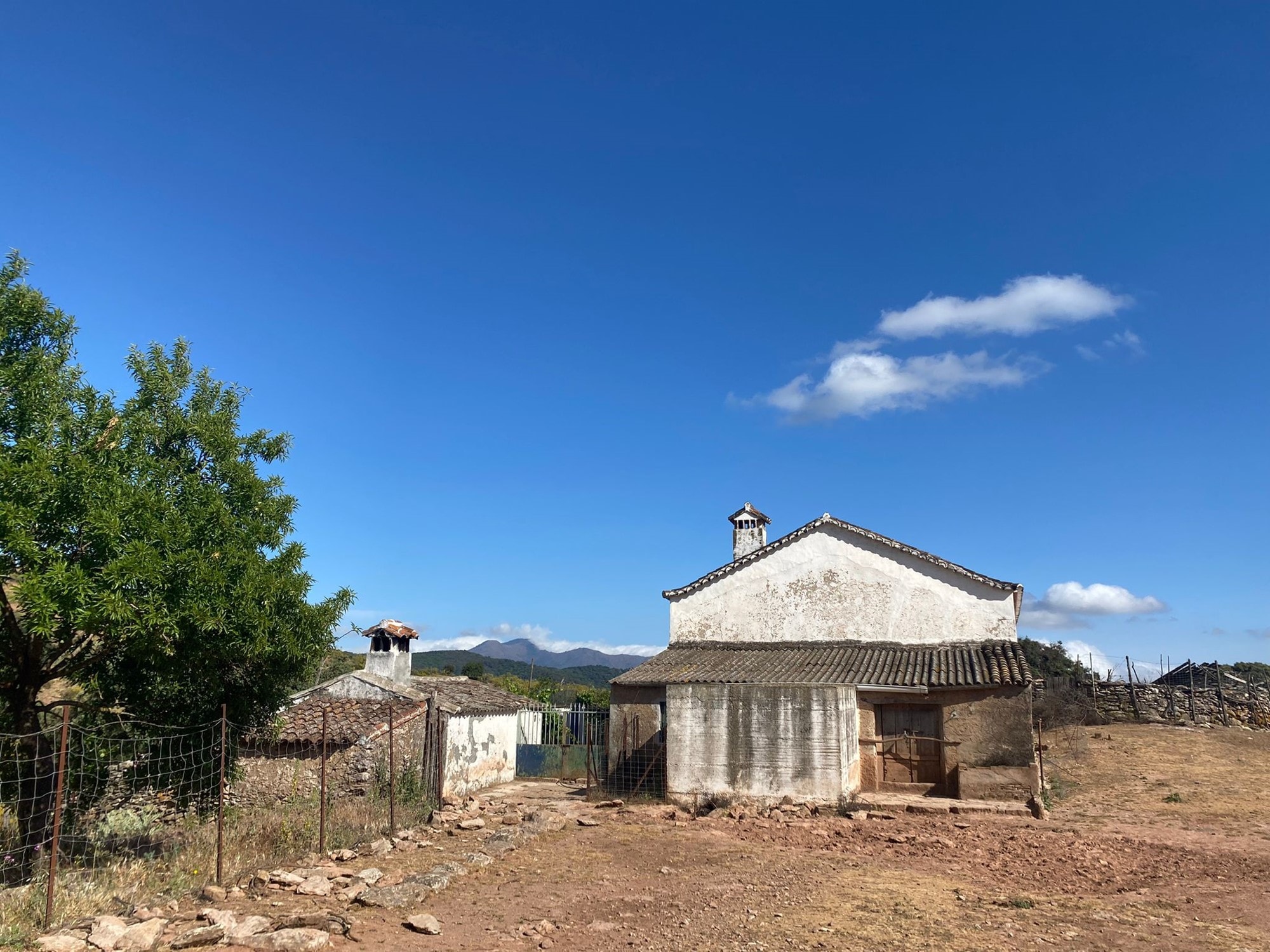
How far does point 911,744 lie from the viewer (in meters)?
20.4

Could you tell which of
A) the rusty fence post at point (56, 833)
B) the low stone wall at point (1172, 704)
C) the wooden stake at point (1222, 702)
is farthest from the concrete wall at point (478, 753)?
the wooden stake at point (1222, 702)

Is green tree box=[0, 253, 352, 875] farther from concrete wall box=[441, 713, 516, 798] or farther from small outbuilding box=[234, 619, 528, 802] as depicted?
concrete wall box=[441, 713, 516, 798]

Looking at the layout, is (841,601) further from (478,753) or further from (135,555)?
(135,555)

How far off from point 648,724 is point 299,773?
8.42 metres

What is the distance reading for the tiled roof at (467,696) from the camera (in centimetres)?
2423

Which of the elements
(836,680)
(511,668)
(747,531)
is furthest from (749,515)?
(511,668)

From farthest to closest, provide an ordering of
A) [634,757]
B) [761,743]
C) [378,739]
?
1. [634,757]
2. [378,739]
3. [761,743]

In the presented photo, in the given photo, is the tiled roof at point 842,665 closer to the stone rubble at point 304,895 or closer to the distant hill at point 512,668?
the stone rubble at point 304,895

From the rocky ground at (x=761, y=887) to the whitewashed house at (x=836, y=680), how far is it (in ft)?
4.32

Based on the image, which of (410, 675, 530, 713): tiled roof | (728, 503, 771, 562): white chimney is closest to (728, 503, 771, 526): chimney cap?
(728, 503, 771, 562): white chimney

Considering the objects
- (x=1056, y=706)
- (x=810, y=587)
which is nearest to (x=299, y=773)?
(x=810, y=587)

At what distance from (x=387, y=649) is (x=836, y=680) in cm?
1489

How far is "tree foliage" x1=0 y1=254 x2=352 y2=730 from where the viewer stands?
11.2m

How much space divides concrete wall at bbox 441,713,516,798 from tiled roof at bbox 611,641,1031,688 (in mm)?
4933
